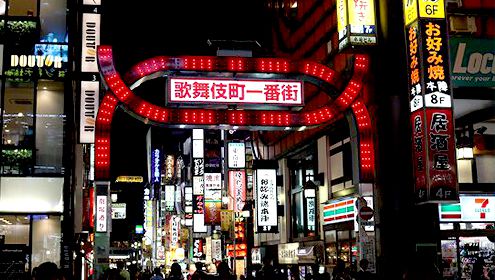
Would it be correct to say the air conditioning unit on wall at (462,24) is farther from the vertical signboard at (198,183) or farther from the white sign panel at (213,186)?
the vertical signboard at (198,183)

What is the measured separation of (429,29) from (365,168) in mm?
5067

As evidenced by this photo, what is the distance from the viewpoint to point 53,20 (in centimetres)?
2734

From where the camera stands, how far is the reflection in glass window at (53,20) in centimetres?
2702

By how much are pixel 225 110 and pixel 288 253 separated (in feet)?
53.4

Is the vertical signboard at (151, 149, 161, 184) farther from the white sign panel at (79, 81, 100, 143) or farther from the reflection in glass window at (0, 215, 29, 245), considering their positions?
the white sign panel at (79, 81, 100, 143)

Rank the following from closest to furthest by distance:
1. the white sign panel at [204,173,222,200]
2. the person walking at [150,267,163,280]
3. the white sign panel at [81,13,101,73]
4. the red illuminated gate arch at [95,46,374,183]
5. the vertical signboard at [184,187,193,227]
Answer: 1. the red illuminated gate arch at [95,46,374,183]
2. the person walking at [150,267,163,280]
3. the white sign panel at [81,13,101,73]
4. the white sign panel at [204,173,222,200]
5. the vertical signboard at [184,187,193,227]

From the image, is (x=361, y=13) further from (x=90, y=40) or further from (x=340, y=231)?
(x=340, y=231)

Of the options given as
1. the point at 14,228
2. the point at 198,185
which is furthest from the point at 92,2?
the point at 198,185

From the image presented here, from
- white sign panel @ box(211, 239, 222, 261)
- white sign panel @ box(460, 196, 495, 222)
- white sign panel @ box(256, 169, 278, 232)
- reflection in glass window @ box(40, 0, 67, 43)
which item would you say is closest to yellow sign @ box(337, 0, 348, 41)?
white sign panel @ box(460, 196, 495, 222)

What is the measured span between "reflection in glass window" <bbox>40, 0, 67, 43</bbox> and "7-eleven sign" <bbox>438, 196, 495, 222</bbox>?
54.8 ft

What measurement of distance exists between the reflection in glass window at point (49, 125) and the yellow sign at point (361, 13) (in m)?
13.3

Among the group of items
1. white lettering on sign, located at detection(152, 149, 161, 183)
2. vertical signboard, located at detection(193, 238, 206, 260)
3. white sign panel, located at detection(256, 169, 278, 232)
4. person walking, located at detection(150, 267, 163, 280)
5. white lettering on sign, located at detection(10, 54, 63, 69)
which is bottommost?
vertical signboard, located at detection(193, 238, 206, 260)

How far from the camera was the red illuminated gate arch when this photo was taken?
19.6 metres

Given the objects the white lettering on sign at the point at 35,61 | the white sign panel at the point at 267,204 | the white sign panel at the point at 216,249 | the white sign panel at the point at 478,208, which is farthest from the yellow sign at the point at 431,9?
the white sign panel at the point at 216,249
